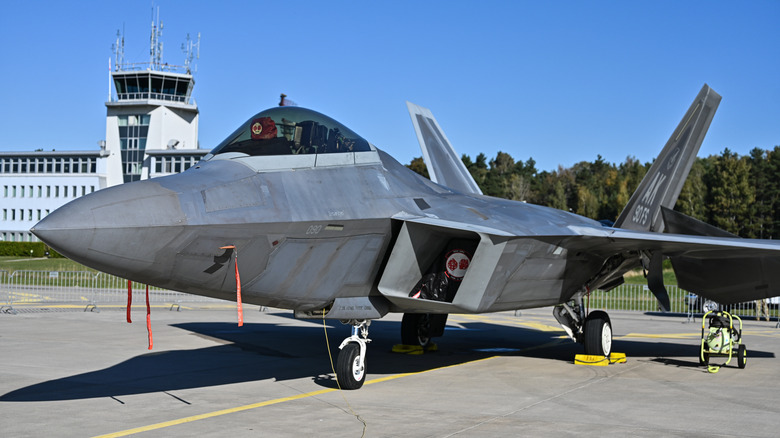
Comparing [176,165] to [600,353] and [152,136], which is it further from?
[600,353]

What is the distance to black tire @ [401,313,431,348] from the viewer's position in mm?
12672

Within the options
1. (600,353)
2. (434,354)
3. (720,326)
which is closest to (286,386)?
(434,354)

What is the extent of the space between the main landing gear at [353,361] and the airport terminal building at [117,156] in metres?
53.8

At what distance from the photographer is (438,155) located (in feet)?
51.4

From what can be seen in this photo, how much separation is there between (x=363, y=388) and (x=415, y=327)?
3.93 m

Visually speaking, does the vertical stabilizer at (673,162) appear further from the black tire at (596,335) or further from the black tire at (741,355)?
the black tire at (741,355)

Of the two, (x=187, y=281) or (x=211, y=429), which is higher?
(x=187, y=281)

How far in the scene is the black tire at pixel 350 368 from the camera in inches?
332

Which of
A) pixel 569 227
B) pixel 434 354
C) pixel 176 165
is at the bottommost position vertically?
pixel 434 354

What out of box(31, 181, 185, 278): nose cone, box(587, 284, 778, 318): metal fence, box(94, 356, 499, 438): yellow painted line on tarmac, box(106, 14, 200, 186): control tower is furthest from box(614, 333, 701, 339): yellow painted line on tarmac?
box(106, 14, 200, 186): control tower

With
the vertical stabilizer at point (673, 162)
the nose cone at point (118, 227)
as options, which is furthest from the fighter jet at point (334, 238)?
the vertical stabilizer at point (673, 162)

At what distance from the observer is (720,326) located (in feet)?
37.0

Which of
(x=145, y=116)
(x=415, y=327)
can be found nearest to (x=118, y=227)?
(x=415, y=327)

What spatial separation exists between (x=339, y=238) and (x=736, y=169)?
62.3 meters
